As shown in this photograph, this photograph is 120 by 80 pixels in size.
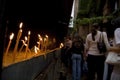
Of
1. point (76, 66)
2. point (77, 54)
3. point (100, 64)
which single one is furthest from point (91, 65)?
point (76, 66)

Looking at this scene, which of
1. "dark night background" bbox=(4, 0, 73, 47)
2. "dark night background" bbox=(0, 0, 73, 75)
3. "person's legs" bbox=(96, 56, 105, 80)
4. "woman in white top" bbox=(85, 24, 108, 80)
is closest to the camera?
"woman in white top" bbox=(85, 24, 108, 80)

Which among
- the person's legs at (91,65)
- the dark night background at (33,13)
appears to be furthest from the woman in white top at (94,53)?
the dark night background at (33,13)

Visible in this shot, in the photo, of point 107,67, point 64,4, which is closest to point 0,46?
point 107,67

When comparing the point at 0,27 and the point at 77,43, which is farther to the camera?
the point at 77,43

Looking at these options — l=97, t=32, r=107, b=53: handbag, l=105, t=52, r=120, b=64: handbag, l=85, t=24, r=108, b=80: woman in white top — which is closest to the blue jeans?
l=85, t=24, r=108, b=80: woman in white top

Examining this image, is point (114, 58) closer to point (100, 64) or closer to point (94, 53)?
point (94, 53)

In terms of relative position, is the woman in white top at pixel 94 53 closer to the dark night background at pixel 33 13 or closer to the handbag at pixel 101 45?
the handbag at pixel 101 45

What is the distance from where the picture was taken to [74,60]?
1062 cm

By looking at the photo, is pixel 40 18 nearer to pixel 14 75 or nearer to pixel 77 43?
pixel 77 43

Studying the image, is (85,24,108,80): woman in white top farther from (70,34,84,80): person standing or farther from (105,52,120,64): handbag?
(105,52,120,64): handbag

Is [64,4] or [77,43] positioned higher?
[64,4]

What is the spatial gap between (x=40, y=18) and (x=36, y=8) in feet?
A: 7.19

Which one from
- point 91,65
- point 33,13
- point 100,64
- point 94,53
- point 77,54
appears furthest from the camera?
point 33,13

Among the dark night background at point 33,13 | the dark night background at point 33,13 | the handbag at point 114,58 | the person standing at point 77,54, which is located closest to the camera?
the handbag at point 114,58
